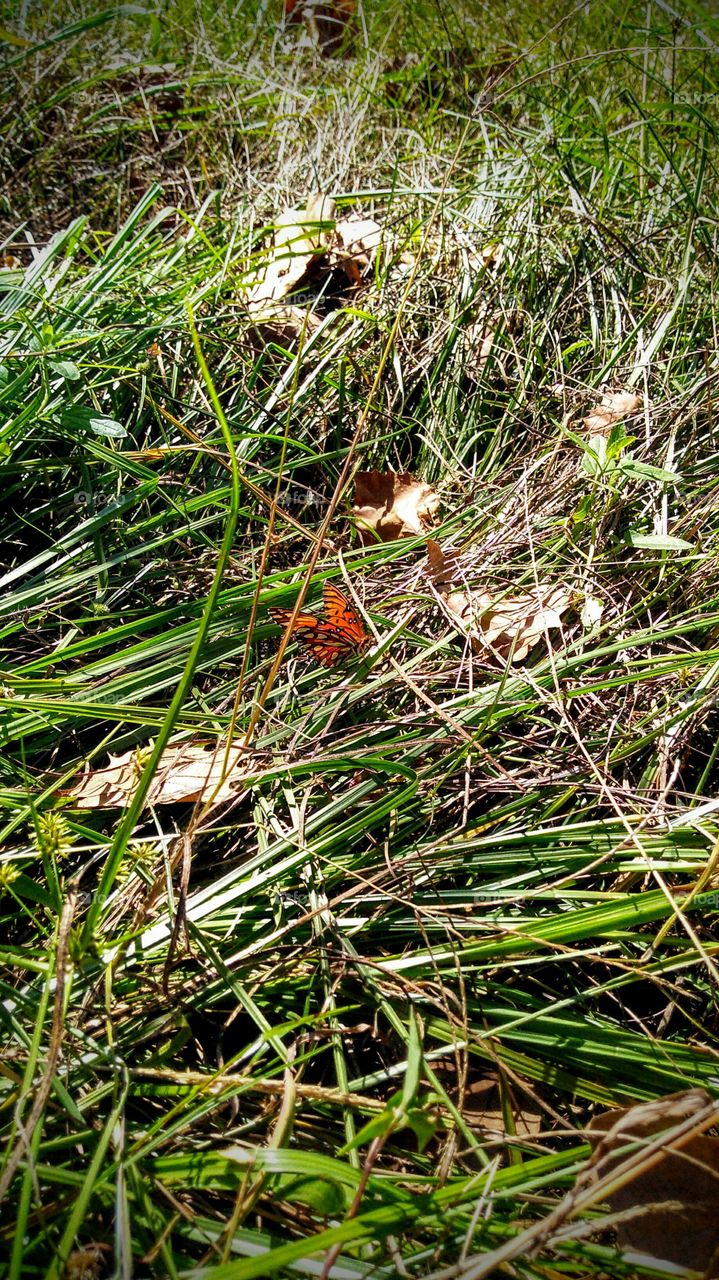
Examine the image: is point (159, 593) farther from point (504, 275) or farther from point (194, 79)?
point (194, 79)

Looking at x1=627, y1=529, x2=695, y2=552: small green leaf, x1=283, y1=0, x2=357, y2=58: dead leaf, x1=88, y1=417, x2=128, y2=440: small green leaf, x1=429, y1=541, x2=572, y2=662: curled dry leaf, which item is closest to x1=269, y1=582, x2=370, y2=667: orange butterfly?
x1=429, y1=541, x2=572, y2=662: curled dry leaf

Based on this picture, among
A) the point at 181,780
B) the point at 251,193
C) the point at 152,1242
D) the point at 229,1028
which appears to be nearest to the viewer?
the point at 152,1242

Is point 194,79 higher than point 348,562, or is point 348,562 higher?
point 194,79

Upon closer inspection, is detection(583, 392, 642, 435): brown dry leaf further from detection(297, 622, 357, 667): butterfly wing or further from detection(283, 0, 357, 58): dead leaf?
detection(283, 0, 357, 58): dead leaf

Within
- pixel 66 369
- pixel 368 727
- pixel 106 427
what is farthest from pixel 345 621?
pixel 66 369

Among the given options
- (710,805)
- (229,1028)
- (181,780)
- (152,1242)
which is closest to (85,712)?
(181,780)

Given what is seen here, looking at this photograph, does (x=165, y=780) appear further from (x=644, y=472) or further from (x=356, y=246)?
(x=356, y=246)
